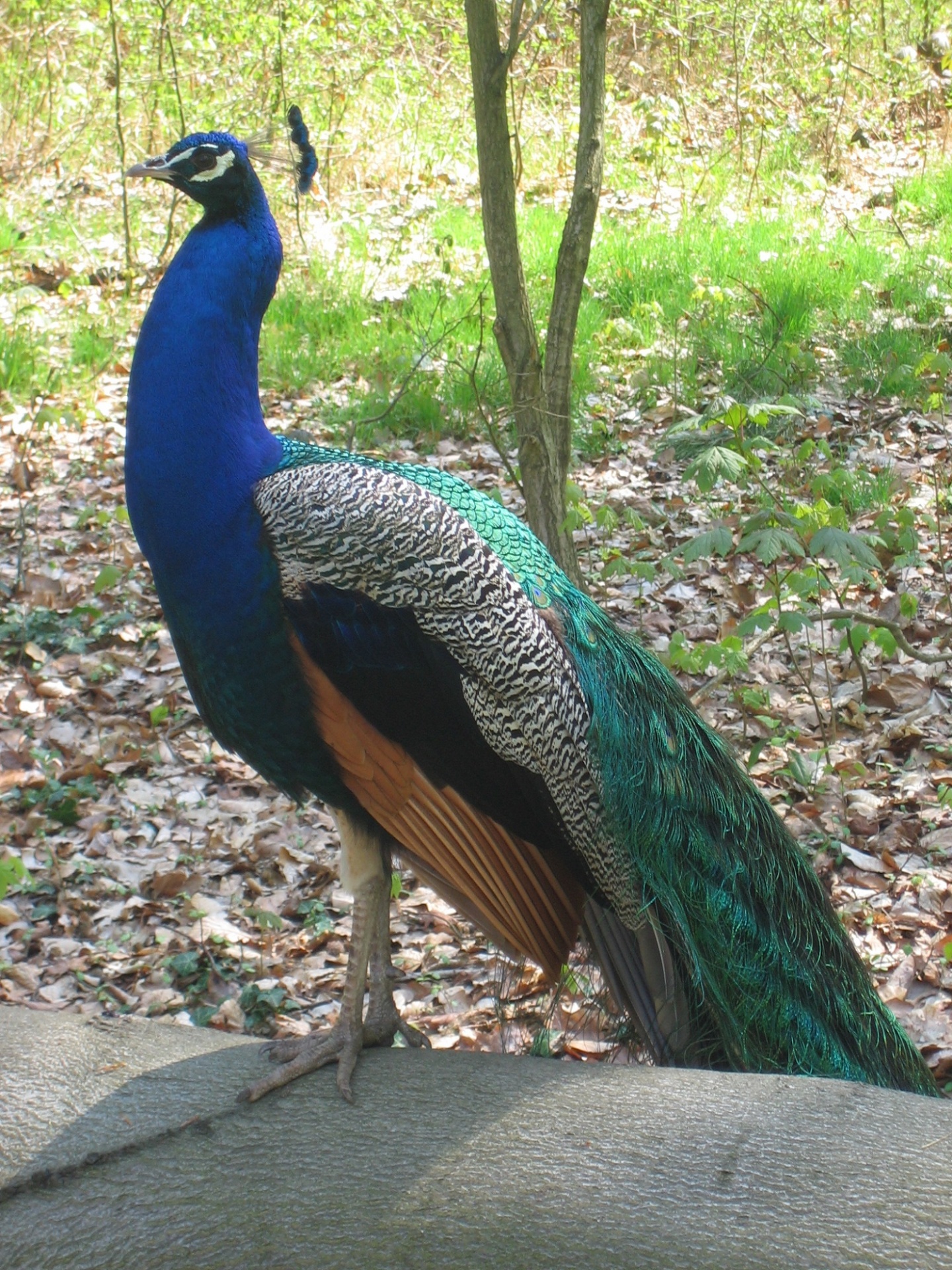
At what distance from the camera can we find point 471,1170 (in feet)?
5.74

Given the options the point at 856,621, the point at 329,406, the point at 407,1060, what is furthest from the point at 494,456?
the point at 407,1060

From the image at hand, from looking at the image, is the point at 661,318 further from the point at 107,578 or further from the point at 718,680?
the point at 107,578

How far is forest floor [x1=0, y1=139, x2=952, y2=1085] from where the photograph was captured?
11.0 ft

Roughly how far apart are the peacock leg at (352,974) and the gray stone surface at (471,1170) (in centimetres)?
8

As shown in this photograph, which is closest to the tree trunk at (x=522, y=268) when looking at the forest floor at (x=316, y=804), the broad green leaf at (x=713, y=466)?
the forest floor at (x=316, y=804)

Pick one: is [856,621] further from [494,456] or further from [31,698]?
[31,698]

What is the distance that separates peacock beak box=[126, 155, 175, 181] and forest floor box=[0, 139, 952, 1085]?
1.77m

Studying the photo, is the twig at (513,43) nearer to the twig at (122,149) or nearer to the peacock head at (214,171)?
the peacock head at (214,171)

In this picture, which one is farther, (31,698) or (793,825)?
(31,698)

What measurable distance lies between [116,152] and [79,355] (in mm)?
3561

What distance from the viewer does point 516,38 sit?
4.11 metres

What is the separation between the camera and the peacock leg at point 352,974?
7.32 feet

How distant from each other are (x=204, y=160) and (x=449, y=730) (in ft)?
4.63

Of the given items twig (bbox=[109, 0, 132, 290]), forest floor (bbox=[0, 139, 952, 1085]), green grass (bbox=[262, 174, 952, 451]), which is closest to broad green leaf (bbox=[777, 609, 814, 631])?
forest floor (bbox=[0, 139, 952, 1085])
